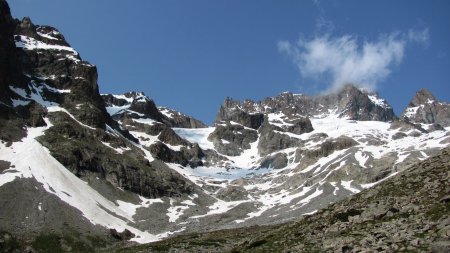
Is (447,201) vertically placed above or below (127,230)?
below

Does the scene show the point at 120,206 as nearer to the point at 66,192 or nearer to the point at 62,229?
the point at 66,192

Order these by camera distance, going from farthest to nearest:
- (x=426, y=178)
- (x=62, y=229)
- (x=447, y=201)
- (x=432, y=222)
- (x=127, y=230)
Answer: (x=127, y=230), (x=62, y=229), (x=426, y=178), (x=447, y=201), (x=432, y=222)

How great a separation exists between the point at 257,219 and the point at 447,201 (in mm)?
Answer: 164714

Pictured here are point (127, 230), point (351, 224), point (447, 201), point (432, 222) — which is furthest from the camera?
point (127, 230)

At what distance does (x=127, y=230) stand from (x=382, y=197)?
426 feet

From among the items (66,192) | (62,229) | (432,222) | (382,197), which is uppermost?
(66,192)

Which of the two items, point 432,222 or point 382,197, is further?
point 382,197

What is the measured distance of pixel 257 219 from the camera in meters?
198

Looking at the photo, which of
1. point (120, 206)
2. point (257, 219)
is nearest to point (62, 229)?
point (120, 206)

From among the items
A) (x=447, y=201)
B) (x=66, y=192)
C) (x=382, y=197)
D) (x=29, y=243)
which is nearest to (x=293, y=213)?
(x=66, y=192)

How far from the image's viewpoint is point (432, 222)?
31516mm

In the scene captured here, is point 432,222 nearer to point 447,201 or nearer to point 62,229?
point 447,201

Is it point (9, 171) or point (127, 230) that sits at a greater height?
point (9, 171)

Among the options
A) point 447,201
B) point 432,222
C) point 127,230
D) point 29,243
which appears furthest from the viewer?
point 127,230
